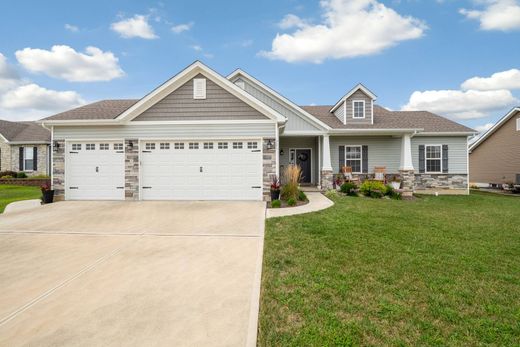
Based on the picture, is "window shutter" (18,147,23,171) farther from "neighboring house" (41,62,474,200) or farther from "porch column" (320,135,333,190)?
"porch column" (320,135,333,190)

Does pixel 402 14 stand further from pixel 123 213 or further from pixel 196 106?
pixel 123 213

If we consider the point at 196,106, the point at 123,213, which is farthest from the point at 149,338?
the point at 196,106

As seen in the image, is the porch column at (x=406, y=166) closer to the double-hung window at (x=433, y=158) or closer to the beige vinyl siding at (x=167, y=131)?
the double-hung window at (x=433, y=158)

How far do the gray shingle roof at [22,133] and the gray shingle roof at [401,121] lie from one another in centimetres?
2137

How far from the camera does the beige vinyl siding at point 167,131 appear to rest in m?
10.4

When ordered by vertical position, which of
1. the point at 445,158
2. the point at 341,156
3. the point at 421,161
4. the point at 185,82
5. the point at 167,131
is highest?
the point at 185,82

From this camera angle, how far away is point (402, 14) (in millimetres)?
12930

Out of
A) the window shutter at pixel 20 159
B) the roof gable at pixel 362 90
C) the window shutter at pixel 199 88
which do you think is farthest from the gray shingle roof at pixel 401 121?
the window shutter at pixel 20 159

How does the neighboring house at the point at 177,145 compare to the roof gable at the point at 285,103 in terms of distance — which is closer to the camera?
the neighboring house at the point at 177,145

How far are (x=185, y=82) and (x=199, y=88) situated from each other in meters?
0.61

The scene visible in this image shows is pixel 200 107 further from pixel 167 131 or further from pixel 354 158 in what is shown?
pixel 354 158

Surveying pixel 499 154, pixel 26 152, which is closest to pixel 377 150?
pixel 499 154

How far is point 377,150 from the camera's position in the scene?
49.8ft

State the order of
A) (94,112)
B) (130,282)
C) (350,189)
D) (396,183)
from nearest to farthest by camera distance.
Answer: (130,282), (94,112), (350,189), (396,183)
